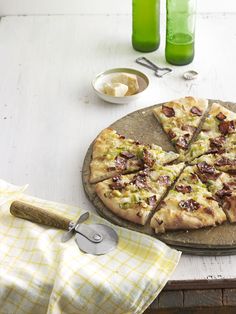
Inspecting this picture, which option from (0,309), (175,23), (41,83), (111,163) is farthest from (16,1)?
(0,309)

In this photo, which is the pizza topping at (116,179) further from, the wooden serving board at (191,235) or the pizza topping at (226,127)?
the pizza topping at (226,127)

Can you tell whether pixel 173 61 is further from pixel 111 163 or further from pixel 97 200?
pixel 97 200

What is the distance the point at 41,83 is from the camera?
241 cm

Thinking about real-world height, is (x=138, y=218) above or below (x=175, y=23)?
below

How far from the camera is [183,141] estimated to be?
198cm

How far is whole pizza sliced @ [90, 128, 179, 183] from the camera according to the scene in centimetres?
187

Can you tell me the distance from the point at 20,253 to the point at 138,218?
0.34 m

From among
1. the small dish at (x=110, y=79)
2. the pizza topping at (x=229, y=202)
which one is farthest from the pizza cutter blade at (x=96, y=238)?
the small dish at (x=110, y=79)

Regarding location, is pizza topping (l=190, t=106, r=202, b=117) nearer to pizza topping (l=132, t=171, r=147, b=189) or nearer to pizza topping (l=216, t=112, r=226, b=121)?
pizza topping (l=216, t=112, r=226, b=121)

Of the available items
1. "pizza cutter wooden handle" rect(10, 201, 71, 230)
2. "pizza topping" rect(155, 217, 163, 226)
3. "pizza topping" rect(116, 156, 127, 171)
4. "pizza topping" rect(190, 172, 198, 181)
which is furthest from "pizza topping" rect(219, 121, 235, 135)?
"pizza cutter wooden handle" rect(10, 201, 71, 230)

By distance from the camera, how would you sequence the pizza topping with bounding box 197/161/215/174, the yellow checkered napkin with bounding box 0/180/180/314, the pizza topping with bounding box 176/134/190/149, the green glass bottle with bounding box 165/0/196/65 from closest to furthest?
the yellow checkered napkin with bounding box 0/180/180/314 < the pizza topping with bounding box 197/161/215/174 < the pizza topping with bounding box 176/134/190/149 < the green glass bottle with bounding box 165/0/196/65

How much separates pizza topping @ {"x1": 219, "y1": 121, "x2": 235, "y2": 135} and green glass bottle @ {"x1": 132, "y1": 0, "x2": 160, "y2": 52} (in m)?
0.65

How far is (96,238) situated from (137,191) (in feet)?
0.68

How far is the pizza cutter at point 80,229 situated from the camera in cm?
163
